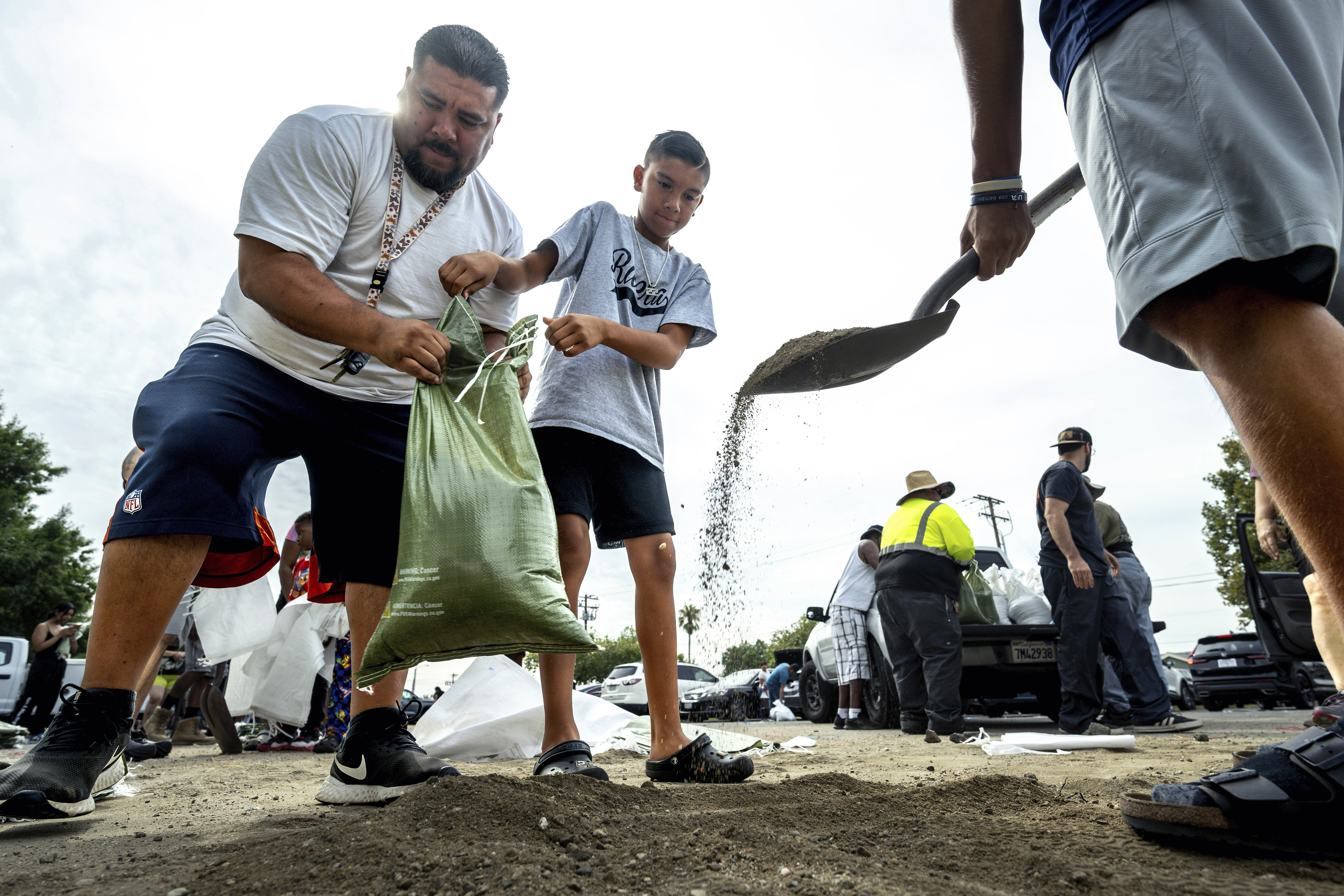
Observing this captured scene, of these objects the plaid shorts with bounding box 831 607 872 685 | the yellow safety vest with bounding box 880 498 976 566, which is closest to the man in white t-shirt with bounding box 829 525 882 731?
the plaid shorts with bounding box 831 607 872 685

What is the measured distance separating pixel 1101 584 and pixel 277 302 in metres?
4.87

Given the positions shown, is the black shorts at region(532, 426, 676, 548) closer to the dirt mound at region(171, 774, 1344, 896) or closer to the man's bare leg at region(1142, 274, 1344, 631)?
the dirt mound at region(171, 774, 1344, 896)

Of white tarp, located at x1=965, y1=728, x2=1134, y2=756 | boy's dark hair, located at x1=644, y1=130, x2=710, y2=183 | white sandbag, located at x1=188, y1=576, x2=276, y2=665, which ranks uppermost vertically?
boy's dark hair, located at x1=644, y1=130, x2=710, y2=183

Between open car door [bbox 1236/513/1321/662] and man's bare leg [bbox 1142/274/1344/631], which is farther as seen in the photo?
open car door [bbox 1236/513/1321/662]

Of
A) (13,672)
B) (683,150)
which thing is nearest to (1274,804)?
(683,150)

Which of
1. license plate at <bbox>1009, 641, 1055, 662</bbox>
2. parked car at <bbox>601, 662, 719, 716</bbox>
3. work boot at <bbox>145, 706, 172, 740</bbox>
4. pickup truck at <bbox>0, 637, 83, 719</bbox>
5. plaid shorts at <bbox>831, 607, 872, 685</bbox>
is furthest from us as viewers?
parked car at <bbox>601, 662, 719, 716</bbox>

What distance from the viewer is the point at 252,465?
6.31 feet

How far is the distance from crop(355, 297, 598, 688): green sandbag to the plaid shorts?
5.29 metres

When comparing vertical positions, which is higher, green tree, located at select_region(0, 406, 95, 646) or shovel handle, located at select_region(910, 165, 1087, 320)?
green tree, located at select_region(0, 406, 95, 646)

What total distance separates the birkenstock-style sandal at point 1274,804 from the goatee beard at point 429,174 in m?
2.20

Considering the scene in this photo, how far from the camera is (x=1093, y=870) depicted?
1068mm

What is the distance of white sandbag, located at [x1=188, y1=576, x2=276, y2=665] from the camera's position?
12.8 feet

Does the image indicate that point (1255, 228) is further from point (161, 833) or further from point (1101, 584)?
point (1101, 584)

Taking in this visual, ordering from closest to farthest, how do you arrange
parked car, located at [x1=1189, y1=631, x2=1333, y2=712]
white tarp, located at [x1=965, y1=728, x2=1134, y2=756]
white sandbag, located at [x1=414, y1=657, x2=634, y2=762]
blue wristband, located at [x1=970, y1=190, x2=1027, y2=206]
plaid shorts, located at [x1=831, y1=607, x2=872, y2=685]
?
blue wristband, located at [x1=970, y1=190, x2=1027, y2=206]
white tarp, located at [x1=965, y1=728, x2=1134, y2=756]
white sandbag, located at [x1=414, y1=657, x2=634, y2=762]
plaid shorts, located at [x1=831, y1=607, x2=872, y2=685]
parked car, located at [x1=1189, y1=631, x2=1333, y2=712]
